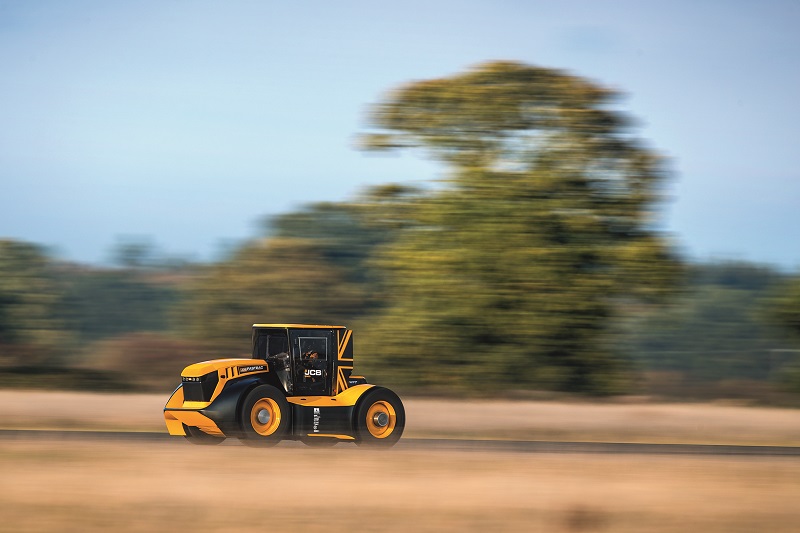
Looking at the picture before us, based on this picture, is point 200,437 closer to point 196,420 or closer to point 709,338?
point 196,420

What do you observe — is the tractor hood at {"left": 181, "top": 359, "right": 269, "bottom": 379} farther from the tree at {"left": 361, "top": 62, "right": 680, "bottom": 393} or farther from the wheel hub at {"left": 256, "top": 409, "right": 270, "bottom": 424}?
the tree at {"left": 361, "top": 62, "right": 680, "bottom": 393}

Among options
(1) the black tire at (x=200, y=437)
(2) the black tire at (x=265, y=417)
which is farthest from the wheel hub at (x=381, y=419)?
(1) the black tire at (x=200, y=437)

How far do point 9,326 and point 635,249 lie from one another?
52.1 feet

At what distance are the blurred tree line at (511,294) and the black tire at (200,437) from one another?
10.8 metres

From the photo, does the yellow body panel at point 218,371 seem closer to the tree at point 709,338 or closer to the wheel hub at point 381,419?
the wheel hub at point 381,419

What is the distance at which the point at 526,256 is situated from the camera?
25.5 metres

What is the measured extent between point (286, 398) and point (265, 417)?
19.2 inches

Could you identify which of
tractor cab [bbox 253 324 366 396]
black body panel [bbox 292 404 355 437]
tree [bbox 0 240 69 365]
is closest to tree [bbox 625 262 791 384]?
tractor cab [bbox 253 324 366 396]

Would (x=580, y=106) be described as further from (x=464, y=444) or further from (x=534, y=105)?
(x=464, y=444)

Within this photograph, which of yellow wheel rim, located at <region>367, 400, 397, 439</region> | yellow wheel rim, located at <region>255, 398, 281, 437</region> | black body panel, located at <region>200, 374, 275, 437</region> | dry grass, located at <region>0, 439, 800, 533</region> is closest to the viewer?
dry grass, located at <region>0, 439, 800, 533</region>

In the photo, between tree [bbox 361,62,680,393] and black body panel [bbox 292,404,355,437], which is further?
tree [bbox 361,62,680,393]

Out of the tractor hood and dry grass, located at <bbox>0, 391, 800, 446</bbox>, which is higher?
the tractor hood

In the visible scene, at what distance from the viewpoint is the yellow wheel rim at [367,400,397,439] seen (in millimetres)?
15312

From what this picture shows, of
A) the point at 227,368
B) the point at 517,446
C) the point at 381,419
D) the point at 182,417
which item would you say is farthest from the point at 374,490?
the point at 517,446
